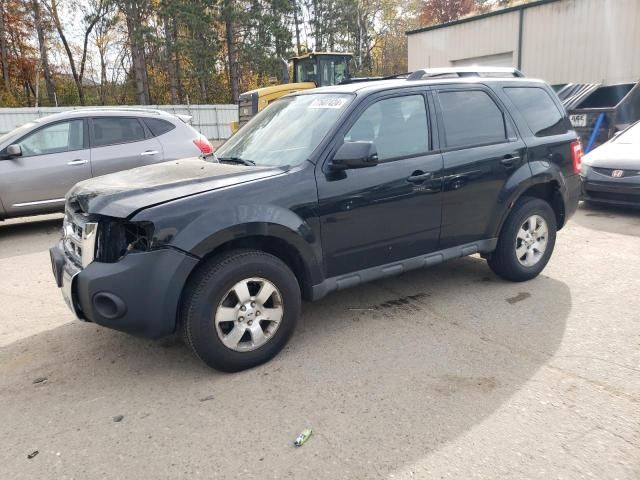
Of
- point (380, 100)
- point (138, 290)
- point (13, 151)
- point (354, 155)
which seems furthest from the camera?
point (13, 151)

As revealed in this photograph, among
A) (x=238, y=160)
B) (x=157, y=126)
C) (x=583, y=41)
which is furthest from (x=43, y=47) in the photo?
(x=238, y=160)

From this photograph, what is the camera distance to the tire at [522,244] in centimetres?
466

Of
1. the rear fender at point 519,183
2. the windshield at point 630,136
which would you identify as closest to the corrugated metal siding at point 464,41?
the windshield at point 630,136

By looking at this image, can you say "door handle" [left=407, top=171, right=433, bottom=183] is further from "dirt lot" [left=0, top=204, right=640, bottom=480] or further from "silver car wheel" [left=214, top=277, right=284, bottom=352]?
"silver car wheel" [left=214, top=277, right=284, bottom=352]

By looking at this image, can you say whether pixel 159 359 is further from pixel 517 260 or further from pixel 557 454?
pixel 517 260

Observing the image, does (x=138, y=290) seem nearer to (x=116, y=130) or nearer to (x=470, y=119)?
(x=470, y=119)

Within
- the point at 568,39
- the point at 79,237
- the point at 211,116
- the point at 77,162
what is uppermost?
the point at 568,39

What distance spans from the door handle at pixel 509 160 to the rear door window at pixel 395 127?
81cm

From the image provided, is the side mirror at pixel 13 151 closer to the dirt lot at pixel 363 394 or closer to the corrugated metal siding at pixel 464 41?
the dirt lot at pixel 363 394

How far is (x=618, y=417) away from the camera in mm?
2787

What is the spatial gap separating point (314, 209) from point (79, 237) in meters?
1.54

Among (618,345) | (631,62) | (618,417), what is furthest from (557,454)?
(631,62)

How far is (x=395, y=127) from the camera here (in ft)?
13.2

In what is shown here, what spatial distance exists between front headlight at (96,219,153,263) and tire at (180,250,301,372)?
1.35 ft
